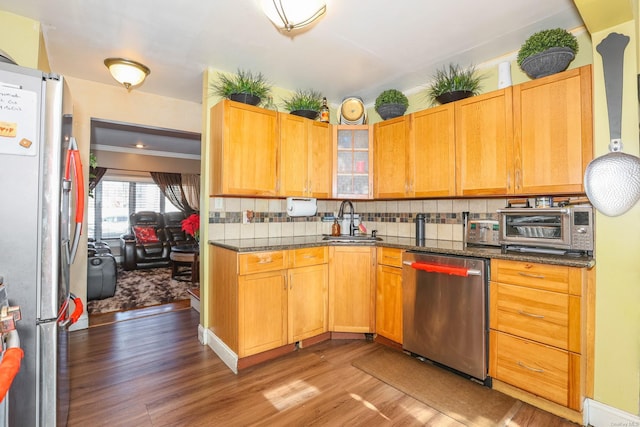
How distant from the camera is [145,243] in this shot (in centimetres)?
652

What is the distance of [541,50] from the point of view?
6.64 ft

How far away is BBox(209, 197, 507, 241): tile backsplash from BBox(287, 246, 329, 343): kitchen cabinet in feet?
2.15

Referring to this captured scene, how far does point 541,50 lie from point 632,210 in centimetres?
112

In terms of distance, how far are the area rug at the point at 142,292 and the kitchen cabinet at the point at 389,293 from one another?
279 cm

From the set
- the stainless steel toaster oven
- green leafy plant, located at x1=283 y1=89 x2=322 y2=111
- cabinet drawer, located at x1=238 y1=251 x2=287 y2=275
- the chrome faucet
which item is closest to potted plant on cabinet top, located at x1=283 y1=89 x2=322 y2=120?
green leafy plant, located at x1=283 y1=89 x2=322 y2=111

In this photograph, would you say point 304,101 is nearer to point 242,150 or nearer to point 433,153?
point 242,150

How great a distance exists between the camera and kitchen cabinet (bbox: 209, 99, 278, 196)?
2.56 metres

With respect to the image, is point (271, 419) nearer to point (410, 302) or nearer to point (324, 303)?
point (324, 303)

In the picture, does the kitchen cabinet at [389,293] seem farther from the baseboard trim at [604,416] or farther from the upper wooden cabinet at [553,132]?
the baseboard trim at [604,416]

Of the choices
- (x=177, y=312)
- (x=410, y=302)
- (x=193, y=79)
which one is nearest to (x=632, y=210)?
(x=410, y=302)

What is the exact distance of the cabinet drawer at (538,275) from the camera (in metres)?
1.76

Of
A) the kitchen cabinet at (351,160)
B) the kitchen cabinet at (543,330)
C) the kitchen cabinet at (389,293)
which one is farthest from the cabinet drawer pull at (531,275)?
the kitchen cabinet at (351,160)

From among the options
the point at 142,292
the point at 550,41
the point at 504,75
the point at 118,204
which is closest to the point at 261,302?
the point at 504,75

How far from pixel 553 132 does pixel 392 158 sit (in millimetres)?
1274
